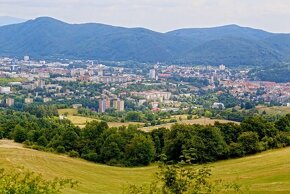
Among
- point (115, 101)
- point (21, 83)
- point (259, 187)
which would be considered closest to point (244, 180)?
point (259, 187)

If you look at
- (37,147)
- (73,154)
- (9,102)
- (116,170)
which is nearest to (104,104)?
(9,102)

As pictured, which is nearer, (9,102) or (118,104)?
(9,102)

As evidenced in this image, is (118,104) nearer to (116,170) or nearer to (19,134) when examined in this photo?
(19,134)

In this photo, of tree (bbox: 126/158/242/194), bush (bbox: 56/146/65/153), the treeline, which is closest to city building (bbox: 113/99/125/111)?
the treeline

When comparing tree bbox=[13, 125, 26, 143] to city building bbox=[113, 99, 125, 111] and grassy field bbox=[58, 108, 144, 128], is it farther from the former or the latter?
city building bbox=[113, 99, 125, 111]

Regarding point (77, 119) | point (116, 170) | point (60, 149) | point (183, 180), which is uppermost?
point (183, 180)

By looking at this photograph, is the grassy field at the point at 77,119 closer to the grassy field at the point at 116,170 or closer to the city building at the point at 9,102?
the city building at the point at 9,102
